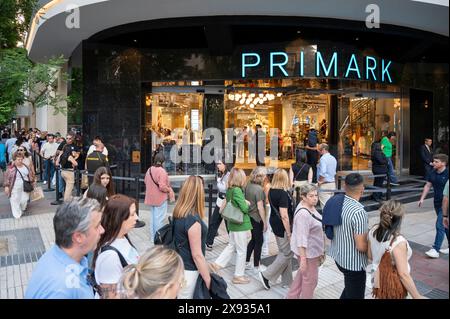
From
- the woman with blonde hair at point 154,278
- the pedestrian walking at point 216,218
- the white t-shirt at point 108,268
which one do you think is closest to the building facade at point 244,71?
the pedestrian walking at point 216,218

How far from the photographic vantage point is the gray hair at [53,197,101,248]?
96.2 inches

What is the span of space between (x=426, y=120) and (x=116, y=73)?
13179mm

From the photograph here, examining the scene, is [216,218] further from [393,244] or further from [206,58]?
[206,58]

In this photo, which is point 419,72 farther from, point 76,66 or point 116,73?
point 76,66

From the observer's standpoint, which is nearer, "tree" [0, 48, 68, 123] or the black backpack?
Answer: the black backpack

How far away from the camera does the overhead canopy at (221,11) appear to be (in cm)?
1017

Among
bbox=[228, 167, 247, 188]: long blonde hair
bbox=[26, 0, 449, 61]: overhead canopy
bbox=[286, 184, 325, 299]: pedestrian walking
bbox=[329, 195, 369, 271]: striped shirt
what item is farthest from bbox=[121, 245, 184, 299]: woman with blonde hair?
bbox=[26, 0, 449, 61]: overhead canopy

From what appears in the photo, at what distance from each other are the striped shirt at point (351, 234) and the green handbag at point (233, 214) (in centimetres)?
188

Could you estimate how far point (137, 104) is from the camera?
1412 cm

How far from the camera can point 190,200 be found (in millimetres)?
3912

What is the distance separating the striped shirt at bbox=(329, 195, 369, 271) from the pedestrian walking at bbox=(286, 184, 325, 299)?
45cm

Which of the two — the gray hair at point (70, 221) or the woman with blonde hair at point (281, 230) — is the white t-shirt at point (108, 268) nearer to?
the gray hair at point (70, 221)

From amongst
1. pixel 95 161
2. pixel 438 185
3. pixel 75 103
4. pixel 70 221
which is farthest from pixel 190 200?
pixel 75 103

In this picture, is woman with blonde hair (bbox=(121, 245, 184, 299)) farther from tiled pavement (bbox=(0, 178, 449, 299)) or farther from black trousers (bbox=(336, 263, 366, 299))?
tiled pavement (bbox=(0, 178, 449, 299))
